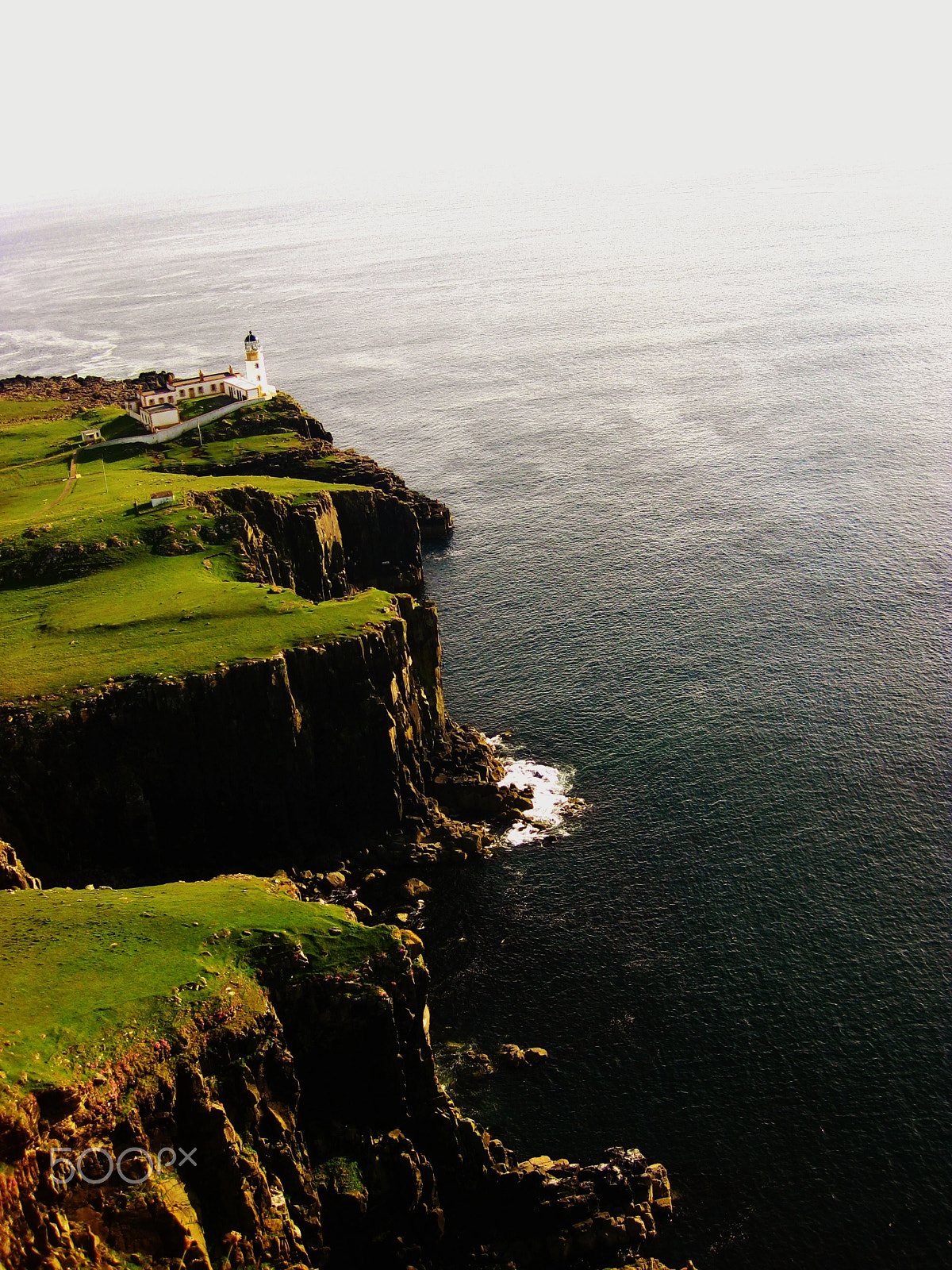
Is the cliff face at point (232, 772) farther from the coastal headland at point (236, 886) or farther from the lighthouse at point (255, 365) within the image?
the lighthouse at point (255, 365)

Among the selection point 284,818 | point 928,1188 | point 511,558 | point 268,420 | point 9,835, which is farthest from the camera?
point 268,420

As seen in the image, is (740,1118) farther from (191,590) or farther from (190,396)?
(190,396)

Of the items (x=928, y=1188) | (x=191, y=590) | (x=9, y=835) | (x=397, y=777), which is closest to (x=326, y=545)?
(x=191, y=590)

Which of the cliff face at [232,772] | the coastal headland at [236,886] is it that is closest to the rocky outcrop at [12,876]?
the coastal headland at [236,886]

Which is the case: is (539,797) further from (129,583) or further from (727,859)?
(129,583)

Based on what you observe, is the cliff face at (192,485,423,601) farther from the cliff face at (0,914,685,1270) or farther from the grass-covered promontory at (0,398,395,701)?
the cliff face at (0,914,685,1270)
